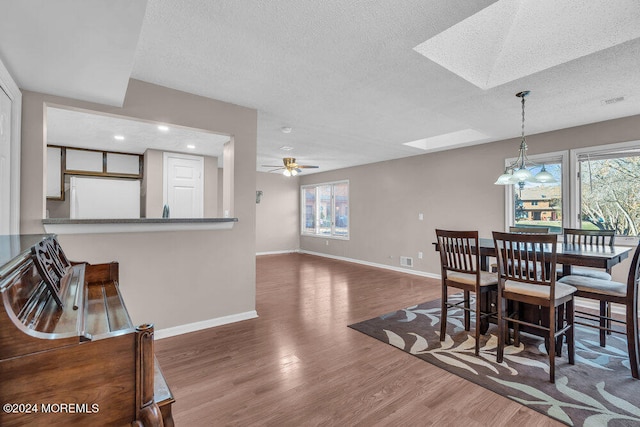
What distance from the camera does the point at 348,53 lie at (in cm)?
221

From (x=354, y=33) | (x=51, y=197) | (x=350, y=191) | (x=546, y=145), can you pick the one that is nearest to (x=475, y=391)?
(x=354, y=33)

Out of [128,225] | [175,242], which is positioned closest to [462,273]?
[175,242]

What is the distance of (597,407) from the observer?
6.04 ft

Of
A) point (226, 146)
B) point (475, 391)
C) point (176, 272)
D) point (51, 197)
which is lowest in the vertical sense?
point (475, 391)

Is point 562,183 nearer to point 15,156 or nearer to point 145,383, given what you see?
point 145,383

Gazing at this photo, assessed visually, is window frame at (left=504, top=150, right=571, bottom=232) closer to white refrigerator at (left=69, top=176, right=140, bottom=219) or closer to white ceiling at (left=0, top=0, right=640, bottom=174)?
white ceiling at (left=0, top=0, right=640, bottom=174)

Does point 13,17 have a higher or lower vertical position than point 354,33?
lower

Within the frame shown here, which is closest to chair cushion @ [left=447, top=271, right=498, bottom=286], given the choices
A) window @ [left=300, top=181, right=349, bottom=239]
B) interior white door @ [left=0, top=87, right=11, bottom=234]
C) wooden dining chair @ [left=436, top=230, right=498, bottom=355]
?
wooden dining chair @ [left=436, top=230, right=498, bottom=355]

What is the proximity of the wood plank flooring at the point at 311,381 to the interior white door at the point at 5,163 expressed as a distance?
147cm

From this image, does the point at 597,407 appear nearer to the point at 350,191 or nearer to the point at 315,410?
the point at 315,410

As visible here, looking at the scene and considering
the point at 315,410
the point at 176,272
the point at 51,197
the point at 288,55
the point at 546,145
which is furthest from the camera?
the point at 51,197

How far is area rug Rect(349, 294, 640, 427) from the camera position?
1829mm

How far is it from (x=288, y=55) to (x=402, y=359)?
2617mm

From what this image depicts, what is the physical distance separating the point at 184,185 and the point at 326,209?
4056mm
